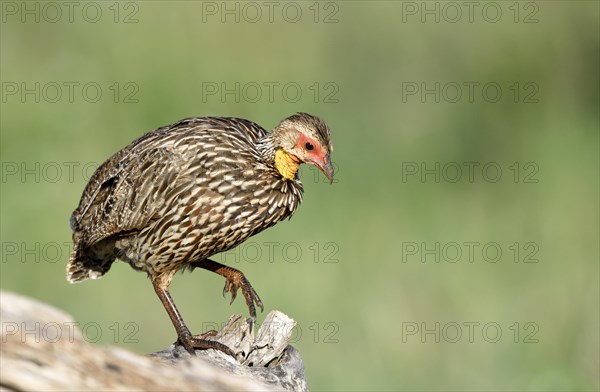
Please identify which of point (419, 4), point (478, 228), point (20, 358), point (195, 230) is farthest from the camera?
point (419, 4)

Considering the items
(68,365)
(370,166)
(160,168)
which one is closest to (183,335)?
(160,168)

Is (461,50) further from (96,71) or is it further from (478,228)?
(96,71)

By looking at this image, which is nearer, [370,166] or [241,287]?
[241,287]

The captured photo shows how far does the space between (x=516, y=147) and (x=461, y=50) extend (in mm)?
943

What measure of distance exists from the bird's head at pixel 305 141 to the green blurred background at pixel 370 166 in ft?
8.97

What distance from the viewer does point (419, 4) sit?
11.5 meters

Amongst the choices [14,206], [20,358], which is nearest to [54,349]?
[20,358]

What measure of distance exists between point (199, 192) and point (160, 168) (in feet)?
0.95

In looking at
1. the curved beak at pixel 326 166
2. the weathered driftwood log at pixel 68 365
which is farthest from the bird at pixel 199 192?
the weathered driftwood log at pixel 68 365

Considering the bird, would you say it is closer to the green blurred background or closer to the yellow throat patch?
the yellow throat patch

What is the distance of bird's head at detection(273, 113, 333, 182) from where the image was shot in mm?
6758

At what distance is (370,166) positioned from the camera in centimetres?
1090

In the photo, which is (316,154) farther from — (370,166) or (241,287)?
(370,166)

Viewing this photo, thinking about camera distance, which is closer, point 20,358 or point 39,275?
point 20,358
